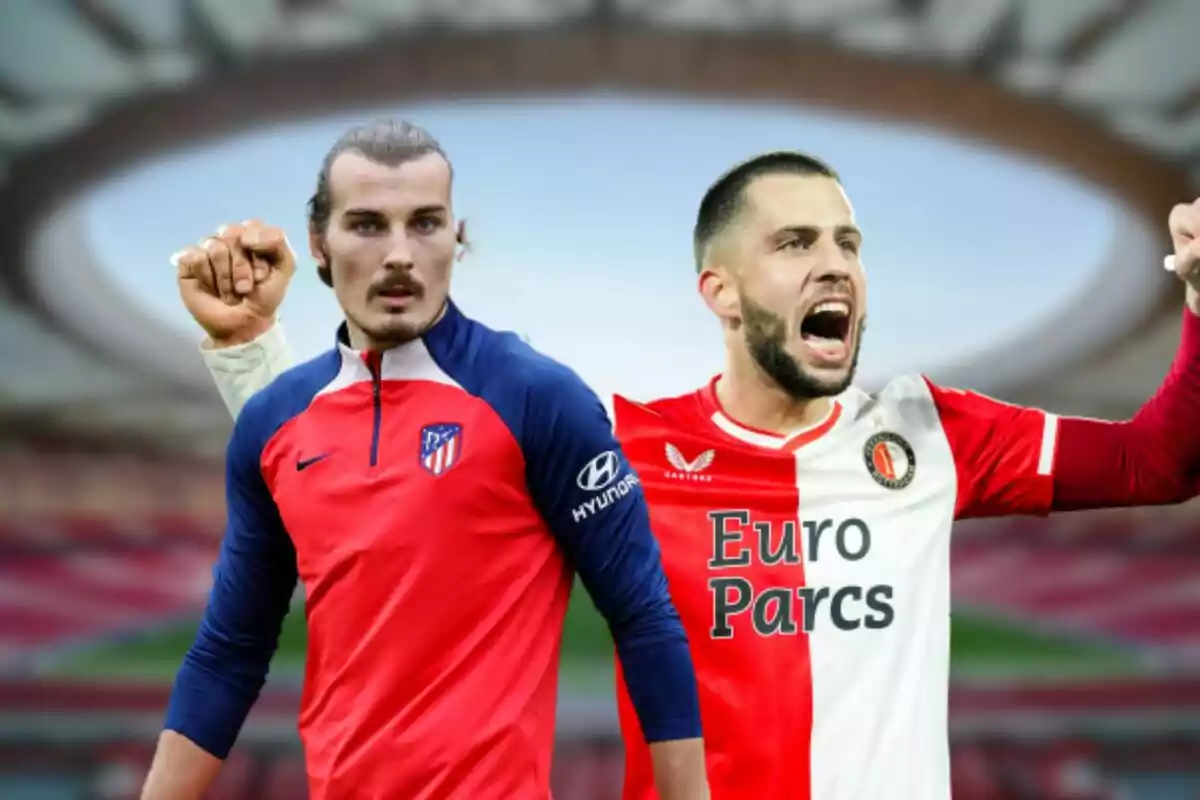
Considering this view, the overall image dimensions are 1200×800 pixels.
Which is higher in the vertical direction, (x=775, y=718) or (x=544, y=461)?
(x=544, y=461)

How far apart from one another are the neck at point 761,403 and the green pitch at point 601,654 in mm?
4082

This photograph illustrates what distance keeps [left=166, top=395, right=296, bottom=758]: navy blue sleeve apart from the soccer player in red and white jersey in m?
0.40

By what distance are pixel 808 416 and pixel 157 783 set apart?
54.9 inches

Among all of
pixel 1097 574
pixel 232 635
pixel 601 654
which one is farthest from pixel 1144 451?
pixel 1097 574

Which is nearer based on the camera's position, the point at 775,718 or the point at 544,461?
the point at 544,461

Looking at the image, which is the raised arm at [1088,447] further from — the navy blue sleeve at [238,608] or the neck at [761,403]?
the navy blue sleeve at [238,608]

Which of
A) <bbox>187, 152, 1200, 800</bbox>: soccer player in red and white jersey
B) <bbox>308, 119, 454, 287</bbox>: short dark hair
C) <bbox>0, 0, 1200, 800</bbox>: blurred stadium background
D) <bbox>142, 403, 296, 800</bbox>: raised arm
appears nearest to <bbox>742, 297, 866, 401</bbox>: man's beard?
<bbox>187, 152, 1200, 800</bbox>: soccer player in red and white jersey

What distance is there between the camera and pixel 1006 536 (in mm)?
7781

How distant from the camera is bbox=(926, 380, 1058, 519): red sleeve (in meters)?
2.74

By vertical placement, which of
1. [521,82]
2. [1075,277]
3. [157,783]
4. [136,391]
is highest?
[521,82]

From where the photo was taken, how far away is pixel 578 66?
22.5ft

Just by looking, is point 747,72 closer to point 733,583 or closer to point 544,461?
point 733,583

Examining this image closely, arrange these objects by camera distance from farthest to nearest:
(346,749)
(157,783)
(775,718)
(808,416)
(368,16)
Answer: (368,16), (808,416), (775,718), (157,783), (346,749)

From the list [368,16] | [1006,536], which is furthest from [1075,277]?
[368,16]
